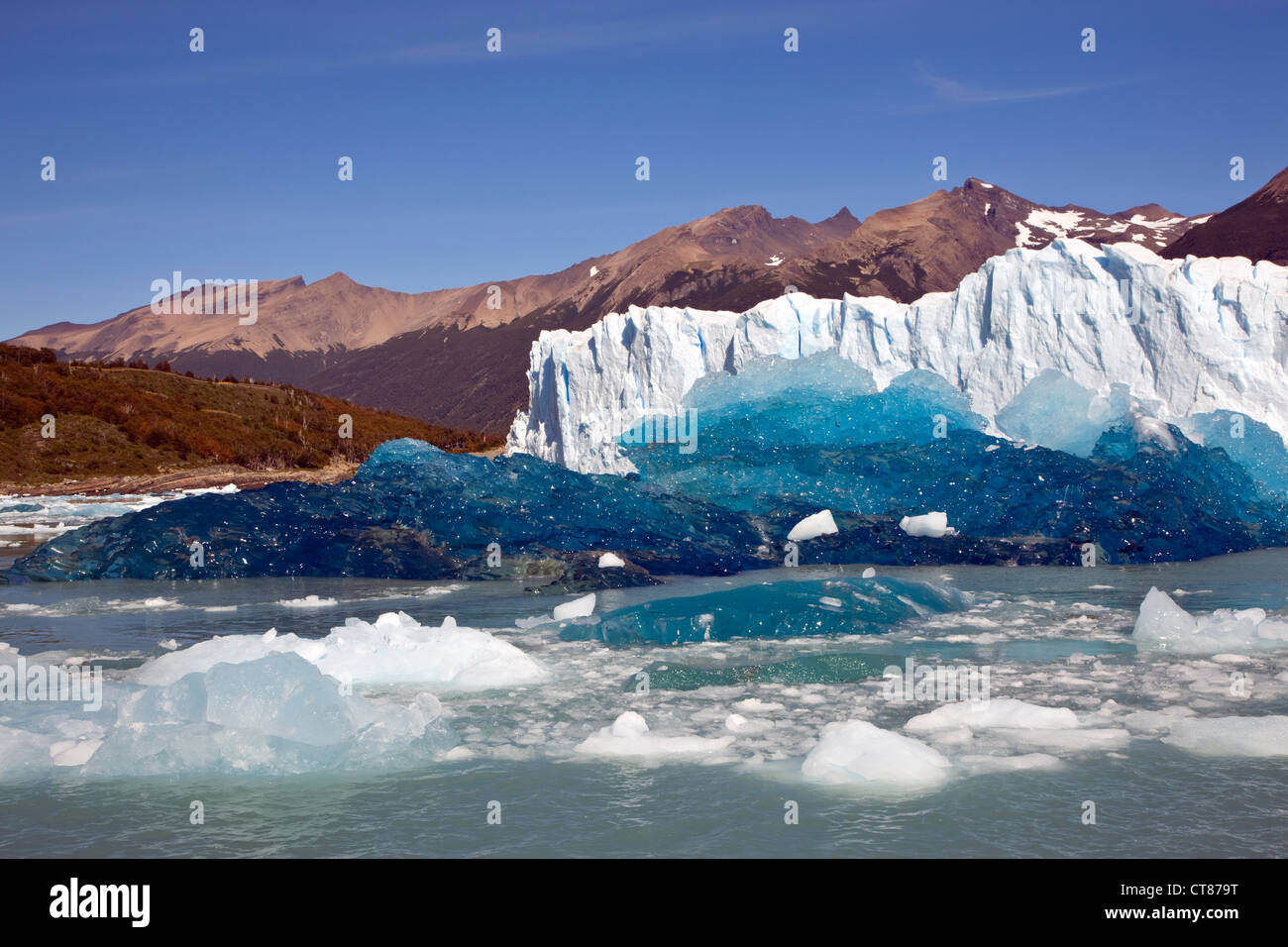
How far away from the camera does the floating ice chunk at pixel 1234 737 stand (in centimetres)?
536

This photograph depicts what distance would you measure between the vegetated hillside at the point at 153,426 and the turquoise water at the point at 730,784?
35660 mm

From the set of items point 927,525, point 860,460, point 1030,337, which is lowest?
point 927,525

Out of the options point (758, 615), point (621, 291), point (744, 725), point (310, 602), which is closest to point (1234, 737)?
point (744, 725)

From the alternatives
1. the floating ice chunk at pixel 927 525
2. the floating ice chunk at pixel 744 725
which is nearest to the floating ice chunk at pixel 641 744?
the floating ice chunk at pixel 744 725

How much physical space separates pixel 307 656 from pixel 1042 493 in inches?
402

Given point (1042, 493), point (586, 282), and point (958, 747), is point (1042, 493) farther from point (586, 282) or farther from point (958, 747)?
point (586, 282)

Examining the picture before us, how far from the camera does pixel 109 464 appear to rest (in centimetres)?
4069

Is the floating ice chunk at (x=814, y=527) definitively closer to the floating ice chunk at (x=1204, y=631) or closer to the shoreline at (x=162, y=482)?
the floating ice chunk at (x=1204, y=631)

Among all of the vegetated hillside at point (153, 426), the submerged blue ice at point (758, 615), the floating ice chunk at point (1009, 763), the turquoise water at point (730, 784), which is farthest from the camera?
the vegetated hillside at point (153, 426)

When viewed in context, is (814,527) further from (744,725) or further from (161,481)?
(161,481)

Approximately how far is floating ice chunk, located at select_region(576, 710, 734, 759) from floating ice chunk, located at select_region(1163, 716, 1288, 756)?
2.21 metres

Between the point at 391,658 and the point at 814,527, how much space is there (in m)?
7.66

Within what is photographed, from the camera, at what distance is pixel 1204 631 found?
7.95 metres
